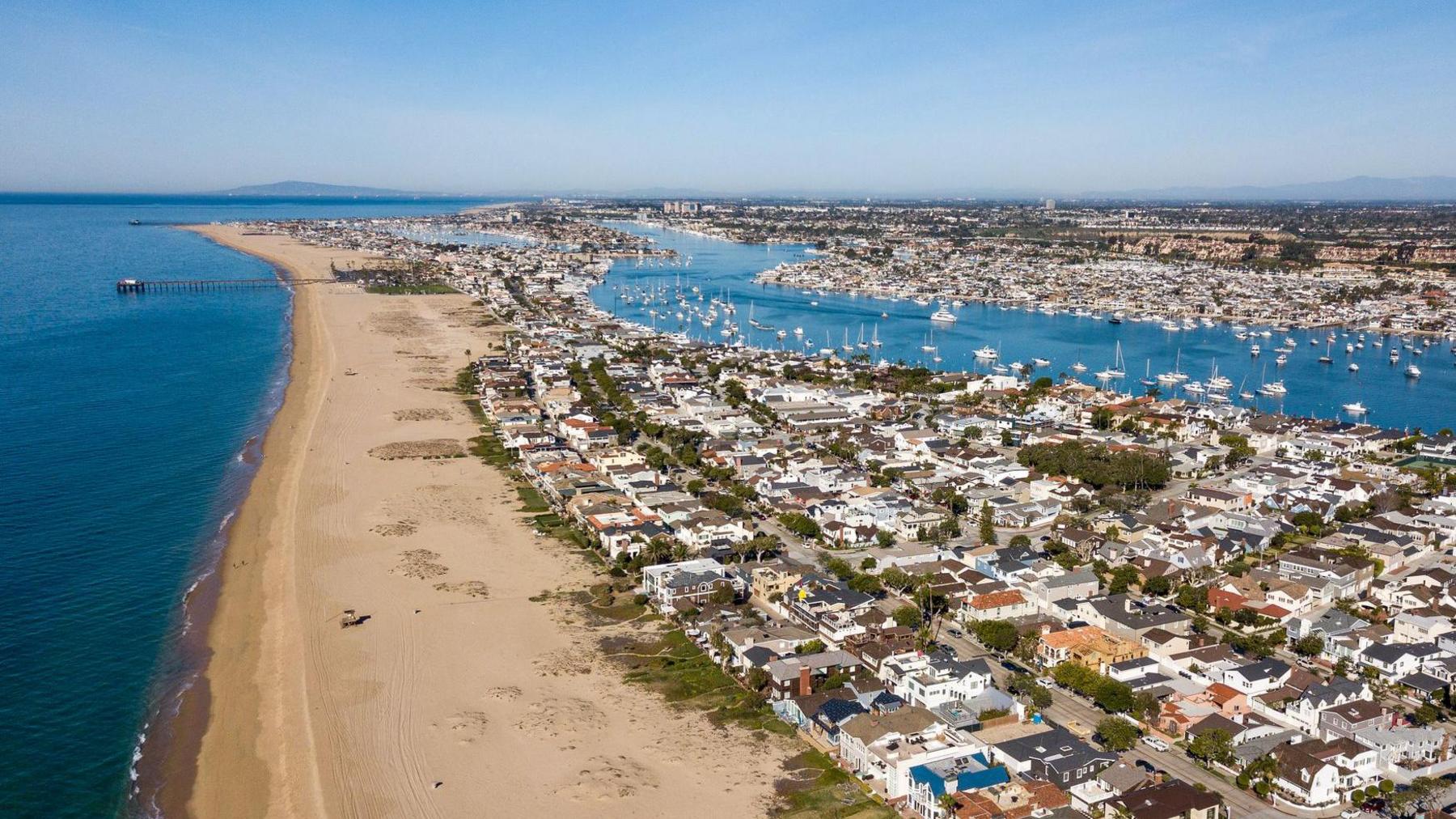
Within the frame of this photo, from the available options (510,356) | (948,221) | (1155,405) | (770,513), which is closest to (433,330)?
(510,356)

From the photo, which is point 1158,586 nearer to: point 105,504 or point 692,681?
point 692,681

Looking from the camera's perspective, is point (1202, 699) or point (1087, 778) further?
point (1202, 699)

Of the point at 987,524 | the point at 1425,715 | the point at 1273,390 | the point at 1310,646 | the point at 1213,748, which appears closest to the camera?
the point at 1213,748

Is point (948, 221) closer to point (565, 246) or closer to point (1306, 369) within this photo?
point (565, 246)

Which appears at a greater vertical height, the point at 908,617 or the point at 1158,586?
the point at 908,617

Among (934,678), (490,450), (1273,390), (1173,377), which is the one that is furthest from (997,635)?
(1173,377)

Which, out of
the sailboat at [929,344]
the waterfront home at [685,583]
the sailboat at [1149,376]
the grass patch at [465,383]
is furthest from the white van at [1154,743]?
the sailboat at [929,344]

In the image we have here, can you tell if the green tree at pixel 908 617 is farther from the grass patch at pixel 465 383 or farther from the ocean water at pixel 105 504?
the grass patch at pixel 465 383
